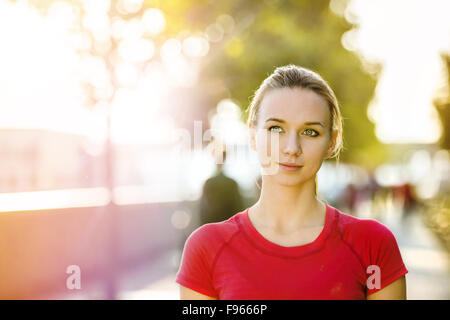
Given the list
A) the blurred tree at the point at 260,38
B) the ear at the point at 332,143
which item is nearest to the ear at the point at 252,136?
the ear at the point at 332,143

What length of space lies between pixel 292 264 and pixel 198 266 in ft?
1.10

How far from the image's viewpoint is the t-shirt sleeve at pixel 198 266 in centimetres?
194

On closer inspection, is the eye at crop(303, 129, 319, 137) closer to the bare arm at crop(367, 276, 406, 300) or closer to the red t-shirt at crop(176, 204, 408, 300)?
the red t-shirt at crop(176, 204, 408, 300)

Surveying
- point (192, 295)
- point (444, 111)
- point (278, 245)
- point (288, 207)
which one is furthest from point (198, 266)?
point (444, 111)

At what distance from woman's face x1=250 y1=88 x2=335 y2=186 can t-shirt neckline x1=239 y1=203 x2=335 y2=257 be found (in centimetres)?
19

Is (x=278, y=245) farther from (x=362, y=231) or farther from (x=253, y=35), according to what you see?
(x=253, y=35)

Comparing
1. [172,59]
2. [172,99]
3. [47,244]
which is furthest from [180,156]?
[47,244]

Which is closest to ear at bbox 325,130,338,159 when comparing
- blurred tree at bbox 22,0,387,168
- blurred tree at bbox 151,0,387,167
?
blurred tree at bbox 22,0,387,168

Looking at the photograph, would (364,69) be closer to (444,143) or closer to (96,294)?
(444,143)

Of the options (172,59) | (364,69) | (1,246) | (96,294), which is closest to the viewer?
(1,246)

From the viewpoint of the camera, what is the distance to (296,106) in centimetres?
198

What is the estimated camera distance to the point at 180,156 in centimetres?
1689

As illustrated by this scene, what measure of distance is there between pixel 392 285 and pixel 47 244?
23.1 feet

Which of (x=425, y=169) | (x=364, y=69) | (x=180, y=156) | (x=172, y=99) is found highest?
(x=364, y=69)
